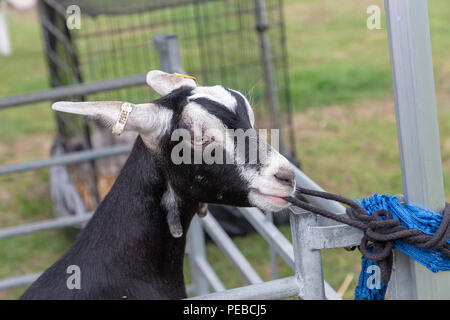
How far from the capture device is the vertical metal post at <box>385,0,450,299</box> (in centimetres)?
114

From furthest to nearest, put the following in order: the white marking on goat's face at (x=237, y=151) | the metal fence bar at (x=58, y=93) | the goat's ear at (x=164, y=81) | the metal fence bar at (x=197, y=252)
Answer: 1. the metal fence bar at (x=197, y=252)
2. the metal fence bar at (x=58, y=93)
3. the goat's ear at (x=164, y=81)
4. the white marking on goat's face at (x=237, y=151)

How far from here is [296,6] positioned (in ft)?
30.1

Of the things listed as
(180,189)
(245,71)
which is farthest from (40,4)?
(180,189)

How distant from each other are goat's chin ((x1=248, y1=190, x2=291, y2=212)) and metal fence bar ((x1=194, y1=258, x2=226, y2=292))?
1109 millimetres

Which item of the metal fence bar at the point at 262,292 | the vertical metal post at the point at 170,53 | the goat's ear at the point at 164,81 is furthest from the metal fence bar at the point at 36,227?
the metal fence bar at the point at 262,292

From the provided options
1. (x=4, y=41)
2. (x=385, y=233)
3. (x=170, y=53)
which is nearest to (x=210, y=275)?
(x=170, y=53)

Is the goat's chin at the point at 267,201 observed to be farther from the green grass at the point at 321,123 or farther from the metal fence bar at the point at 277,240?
the green grass at the point at 321,123

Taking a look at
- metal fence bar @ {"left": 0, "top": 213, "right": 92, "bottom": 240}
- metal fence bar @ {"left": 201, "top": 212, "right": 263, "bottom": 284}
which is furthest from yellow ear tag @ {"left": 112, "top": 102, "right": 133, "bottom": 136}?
metal fence bar @ {"left": 0, "top": 213, "right": 92, "bottom": 240}

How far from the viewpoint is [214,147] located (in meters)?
1.55

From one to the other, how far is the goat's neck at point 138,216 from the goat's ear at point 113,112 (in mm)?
169

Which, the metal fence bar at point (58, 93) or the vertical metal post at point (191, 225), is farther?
the vertical metal post at point (191, 225)

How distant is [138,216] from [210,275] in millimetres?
1103

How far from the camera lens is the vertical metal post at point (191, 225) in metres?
2.66

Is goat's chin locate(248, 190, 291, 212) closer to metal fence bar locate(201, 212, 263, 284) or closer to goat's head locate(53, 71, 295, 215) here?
goat's head locate(53, 71, 295, 215)
